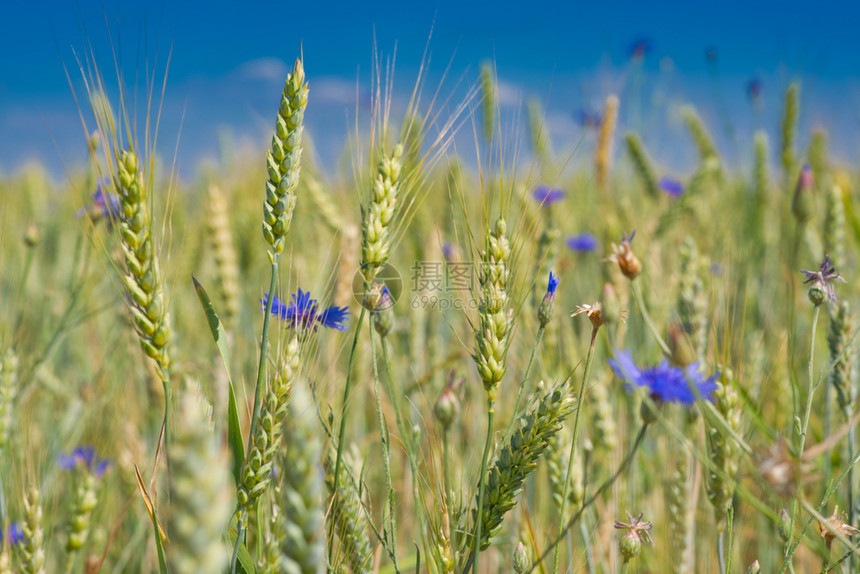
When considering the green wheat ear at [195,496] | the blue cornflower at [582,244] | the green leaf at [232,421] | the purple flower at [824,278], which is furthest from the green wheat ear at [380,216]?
→ the blue cornflower at [582,244]

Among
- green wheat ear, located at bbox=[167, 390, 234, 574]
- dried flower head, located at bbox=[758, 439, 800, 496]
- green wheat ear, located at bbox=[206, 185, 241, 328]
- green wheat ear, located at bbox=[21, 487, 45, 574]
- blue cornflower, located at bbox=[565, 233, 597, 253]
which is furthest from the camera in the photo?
blue cornflower, located at bbox=[565, 233, 597, 253]

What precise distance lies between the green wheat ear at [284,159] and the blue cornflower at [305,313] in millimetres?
97

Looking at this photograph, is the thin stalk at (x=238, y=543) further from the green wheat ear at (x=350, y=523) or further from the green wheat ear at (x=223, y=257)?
the green wheat ear at (x=223, y=257)

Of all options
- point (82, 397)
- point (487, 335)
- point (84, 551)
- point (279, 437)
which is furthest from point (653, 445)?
point (82, 397)

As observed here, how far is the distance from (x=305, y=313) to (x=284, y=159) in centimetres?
24

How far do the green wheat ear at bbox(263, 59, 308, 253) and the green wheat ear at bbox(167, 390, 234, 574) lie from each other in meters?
0.49

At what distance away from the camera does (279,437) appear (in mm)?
776

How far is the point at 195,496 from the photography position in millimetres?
379

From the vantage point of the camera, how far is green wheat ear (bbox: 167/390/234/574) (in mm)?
366

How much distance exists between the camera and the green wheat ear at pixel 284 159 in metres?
0.84

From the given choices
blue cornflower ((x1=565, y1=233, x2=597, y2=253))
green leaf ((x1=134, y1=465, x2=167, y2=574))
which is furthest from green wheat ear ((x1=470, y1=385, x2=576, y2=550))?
blue cornflower ((x1=565, y1=233, x2=597, y2=253))

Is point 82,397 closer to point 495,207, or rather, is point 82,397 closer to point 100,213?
point 100,213

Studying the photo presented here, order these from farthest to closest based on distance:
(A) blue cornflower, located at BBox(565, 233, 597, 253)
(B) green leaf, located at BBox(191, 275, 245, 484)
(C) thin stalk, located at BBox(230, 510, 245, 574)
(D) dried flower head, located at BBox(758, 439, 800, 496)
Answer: (A) blue cornflower, located at BBox(565, 233, 597, 253)
(B) green leaf, located at BBox(191, 275, 245, 484)
(C) thin stalk, located at BBox(230, 510, 245, 574)
(D) dried flower head, located at BBox(758, 439, 800, 496)

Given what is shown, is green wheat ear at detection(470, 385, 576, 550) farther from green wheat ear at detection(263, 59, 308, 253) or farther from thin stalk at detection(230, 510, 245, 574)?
green wheat ear at detection(263, 59, 308, 253)
